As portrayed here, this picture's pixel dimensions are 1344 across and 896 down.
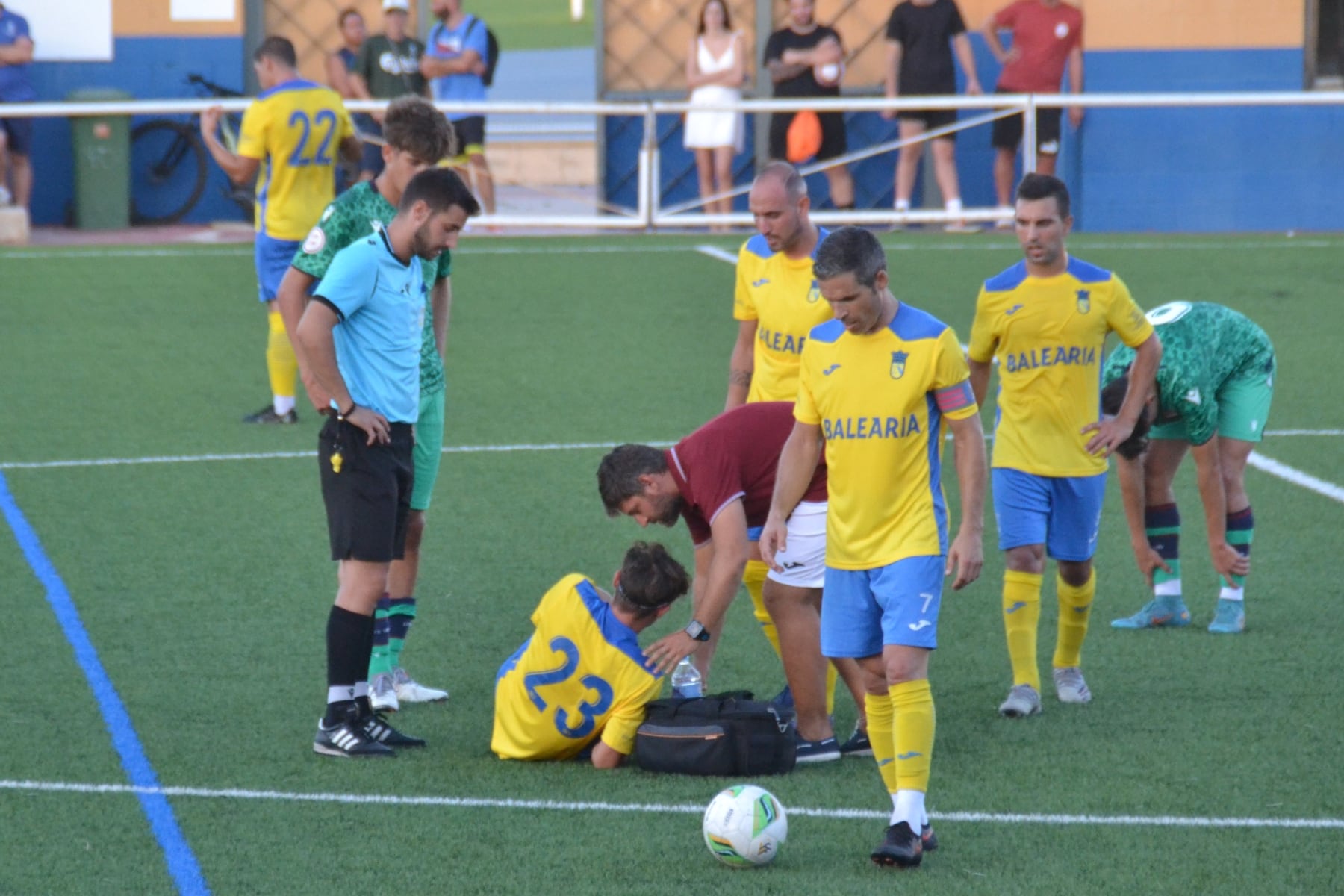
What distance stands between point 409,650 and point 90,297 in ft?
29.9

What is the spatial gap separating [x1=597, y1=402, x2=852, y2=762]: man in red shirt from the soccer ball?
24.5 inches

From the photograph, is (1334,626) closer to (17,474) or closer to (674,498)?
(674,498)

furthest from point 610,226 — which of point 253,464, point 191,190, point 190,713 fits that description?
point 190,713

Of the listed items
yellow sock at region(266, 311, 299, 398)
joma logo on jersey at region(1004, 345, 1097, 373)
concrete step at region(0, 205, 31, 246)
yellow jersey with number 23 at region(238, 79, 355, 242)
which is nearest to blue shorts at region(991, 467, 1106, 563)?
joma logo on jersey at region(1004, 345, 1097, 373)

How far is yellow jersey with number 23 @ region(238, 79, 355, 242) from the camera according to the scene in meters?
10.6

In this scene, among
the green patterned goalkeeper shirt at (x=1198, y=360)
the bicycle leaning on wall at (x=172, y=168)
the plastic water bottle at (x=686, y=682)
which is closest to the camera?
the plastic water bottle at (x=686, y=682)

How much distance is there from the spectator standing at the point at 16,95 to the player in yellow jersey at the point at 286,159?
834 centimetres

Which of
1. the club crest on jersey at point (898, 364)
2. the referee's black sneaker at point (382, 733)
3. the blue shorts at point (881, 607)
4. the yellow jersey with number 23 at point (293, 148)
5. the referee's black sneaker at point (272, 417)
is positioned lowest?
the referee's black sneaker at point (382, 733)

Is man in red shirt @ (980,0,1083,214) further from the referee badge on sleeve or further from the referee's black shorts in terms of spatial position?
the referee's black shorts

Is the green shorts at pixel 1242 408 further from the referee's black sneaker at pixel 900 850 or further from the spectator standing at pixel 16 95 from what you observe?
the spectator standing at pixel 16 95

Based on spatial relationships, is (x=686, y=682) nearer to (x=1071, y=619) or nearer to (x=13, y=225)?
(x=1071, y=619)

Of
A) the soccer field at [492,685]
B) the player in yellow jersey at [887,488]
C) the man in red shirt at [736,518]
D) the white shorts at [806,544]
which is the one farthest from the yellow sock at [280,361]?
the player in yellow jersey at [887,488]

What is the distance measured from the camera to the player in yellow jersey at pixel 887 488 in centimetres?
505

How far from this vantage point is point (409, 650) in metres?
7.16
